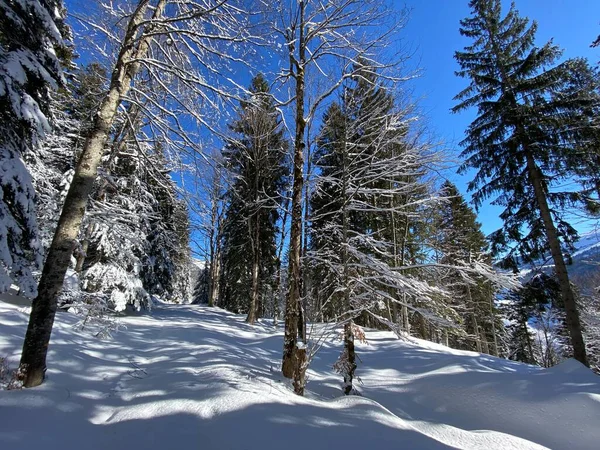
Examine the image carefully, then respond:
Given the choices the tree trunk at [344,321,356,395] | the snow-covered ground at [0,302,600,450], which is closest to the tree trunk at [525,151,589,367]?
the snow-covered ground at [0,302,600,450]

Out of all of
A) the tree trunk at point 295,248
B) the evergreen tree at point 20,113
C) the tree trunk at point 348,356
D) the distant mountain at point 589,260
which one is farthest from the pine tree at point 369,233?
the distant mountain at point 589,260

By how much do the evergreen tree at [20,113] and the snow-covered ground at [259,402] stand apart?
1.48m

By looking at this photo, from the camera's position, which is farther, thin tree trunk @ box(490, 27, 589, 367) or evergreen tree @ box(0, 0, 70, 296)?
thin tree trunk @ box(490, 27, 589, 367)

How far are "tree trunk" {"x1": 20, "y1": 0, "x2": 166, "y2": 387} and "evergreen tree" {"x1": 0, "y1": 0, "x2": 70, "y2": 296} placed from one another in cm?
91

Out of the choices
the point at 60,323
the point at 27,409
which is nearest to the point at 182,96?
the point at 27,409

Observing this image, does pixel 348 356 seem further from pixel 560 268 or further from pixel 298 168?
pixel 560 268

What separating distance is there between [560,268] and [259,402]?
32.1 ft

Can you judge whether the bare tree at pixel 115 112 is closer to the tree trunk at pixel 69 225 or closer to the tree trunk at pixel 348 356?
the tree trunk at pixel 69 225

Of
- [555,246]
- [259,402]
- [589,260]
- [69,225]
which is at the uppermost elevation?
[555,246]

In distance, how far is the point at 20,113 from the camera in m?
4.19

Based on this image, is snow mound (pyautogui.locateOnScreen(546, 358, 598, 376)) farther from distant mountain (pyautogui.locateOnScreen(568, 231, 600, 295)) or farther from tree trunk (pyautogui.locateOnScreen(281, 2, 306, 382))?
tree trunk (pyautogui.locateOnScreen(281, 2, 306, 382))

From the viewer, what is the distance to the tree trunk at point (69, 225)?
3395 millimetres

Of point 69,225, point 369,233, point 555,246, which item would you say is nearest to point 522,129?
point 555,246

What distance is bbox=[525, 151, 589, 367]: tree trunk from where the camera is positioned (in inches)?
313
